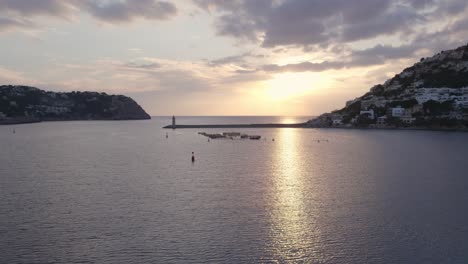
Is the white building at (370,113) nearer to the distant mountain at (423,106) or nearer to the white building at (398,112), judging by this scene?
the distant mountain at (423,106)

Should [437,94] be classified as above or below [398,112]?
above

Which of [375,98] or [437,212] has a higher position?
[375,98]

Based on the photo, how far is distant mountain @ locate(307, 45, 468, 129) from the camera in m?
156

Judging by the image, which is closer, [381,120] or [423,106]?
[423,106]

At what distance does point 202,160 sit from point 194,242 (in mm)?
42407

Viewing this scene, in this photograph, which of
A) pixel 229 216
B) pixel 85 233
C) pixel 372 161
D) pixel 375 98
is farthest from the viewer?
pixel 375 98

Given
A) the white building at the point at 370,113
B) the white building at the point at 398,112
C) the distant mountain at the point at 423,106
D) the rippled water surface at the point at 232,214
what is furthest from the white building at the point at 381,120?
the rippled water surface at the point at 232,214

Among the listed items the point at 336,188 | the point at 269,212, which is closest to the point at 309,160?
the point at 336,188

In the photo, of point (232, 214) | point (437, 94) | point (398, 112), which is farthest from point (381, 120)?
point (232, 214)

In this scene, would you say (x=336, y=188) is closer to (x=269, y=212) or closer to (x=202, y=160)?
(x=269, y=212)

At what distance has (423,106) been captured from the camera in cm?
16438

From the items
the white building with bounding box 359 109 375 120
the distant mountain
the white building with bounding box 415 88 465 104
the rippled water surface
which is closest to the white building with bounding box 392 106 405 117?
the distant mountain

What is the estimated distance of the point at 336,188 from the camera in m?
41.9

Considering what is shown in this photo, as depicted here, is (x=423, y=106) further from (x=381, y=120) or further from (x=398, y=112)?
(x=381, y=120)
